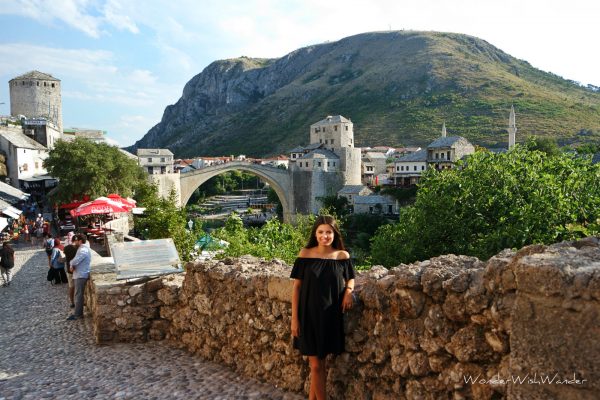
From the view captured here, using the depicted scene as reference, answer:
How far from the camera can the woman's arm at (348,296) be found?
3.12m

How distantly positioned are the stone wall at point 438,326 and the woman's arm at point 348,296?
0.28 ft

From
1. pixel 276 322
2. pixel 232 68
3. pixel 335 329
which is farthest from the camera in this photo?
pixel 232 68

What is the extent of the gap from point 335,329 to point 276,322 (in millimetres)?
885


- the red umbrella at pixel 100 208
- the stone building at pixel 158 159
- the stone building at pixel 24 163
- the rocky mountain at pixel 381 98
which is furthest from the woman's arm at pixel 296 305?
the rocky mountain at pixel 381 98

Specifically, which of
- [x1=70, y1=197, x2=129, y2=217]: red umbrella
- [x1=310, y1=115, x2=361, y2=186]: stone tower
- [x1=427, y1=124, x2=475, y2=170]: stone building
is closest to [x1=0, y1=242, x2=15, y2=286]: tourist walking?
[x1=70, y1=197, x2=129, y2=217]: red umbrella

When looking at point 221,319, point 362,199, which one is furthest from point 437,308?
point 362,199

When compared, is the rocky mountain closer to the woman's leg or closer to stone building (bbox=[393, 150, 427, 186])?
stone building (bbox=[393, 150, 427, 186])

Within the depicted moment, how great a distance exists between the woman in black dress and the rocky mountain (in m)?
71.9

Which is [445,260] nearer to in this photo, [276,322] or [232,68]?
[276,322]

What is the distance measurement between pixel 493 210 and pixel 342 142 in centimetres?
5057

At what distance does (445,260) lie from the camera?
329 cm

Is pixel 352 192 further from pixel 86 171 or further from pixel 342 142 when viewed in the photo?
pixel 86 171

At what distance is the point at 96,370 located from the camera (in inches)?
190

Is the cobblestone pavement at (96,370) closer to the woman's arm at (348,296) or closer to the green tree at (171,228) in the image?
the woman's arm at (348,296)
